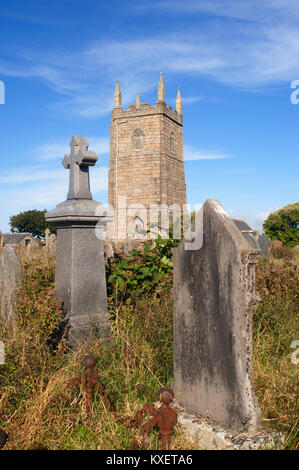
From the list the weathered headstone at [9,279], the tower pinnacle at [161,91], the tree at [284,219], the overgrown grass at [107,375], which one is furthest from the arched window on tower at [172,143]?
the overgrown grass at [107,375]

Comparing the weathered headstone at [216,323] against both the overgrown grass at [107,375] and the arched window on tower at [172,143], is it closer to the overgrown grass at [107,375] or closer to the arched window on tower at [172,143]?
the overgrown grass at [107,375]

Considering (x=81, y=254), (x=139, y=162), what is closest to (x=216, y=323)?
(x=81, y=254)

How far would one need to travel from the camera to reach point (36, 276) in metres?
5.42

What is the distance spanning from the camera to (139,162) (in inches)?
1294

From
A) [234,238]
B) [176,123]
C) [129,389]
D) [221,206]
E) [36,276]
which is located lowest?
[129,389]

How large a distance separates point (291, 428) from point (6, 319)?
11.1ft

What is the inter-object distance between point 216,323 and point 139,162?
31011 mm

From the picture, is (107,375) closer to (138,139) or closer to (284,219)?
(138,139)

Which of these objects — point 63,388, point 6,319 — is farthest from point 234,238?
point 6,319

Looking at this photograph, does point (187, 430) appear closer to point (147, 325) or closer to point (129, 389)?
point (129, 389)

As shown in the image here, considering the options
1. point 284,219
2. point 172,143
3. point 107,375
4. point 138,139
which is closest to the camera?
point 107,375

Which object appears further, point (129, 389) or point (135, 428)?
point (129, 389)

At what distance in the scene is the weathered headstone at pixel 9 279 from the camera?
15.6 feet
